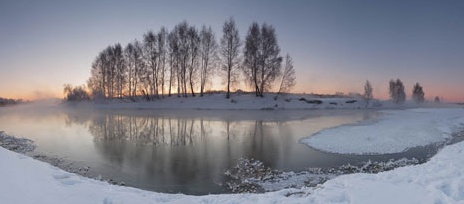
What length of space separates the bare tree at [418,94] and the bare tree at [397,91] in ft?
40.6

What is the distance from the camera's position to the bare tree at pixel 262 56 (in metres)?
57.9

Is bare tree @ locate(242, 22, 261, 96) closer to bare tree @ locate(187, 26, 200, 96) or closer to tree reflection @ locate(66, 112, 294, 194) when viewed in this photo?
bare tree @ locate(187, 26, 200, 96)

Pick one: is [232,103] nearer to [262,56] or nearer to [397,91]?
[262,56]

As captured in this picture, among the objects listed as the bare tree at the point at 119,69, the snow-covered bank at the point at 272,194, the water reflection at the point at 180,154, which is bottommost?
the water reflection at the point at 180,154

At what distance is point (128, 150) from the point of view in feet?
55.2

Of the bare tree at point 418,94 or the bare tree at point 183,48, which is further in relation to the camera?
the bare tree at point 418,94

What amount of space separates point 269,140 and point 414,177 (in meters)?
12.0

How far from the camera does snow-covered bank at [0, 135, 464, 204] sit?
21.8 ft

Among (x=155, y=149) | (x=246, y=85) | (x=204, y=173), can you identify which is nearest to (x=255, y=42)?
(x=246, y=85)

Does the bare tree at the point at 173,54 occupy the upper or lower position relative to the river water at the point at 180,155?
upper

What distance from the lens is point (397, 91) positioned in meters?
101

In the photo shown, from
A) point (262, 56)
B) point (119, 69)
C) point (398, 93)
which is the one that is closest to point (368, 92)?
point (398, 93)

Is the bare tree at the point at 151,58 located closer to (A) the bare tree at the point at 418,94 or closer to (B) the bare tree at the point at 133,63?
(B) the bare tree at the point at 133,63

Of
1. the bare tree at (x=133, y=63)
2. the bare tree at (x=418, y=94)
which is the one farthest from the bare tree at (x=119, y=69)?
the bare tree at (x=418, y=94)
